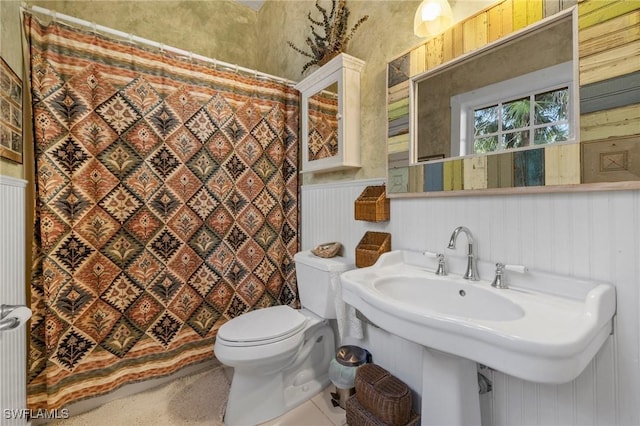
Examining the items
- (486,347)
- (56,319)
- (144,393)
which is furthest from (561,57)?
(144,393)

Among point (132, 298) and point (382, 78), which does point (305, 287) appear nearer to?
point (132, 298)

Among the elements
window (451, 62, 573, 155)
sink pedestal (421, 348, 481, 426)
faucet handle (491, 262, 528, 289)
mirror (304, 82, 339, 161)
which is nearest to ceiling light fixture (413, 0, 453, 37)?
window (451, 62, 573, 155)

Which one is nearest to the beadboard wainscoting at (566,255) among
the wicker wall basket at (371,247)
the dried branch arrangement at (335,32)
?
the wicker wall basket at (371,247)

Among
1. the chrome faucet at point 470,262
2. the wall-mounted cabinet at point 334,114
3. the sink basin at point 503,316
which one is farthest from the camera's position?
the wall-mounted cabinet at point 334,114

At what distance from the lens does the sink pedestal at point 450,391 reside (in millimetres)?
887

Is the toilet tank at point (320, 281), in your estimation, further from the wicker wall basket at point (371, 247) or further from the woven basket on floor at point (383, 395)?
the woven basket on floor at point (383, 395)

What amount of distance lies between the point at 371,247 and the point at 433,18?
1008mm

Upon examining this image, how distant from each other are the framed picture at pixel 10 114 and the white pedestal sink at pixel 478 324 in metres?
1.44

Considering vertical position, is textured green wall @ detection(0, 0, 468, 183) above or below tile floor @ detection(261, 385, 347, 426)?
above

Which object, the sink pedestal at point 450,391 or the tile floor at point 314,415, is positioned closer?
the sink pedestal at point 450,391

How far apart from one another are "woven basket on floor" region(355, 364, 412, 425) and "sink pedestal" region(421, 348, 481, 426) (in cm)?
21

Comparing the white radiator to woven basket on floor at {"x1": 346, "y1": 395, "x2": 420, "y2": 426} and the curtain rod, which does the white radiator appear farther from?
woven basket on floor at {"x1": 346, "y1": 395, "x2": 420, "y2": 426}

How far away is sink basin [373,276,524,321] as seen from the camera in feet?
2.95

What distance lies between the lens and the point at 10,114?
1.17 metres
